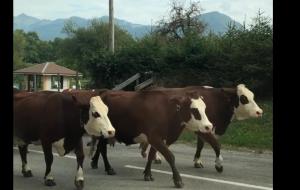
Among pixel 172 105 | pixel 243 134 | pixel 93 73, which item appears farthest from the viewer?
pixel 93 73

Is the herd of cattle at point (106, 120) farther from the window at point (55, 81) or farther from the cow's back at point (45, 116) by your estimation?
the window at point (55, 81)

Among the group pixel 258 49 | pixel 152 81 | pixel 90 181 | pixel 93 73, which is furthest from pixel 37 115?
pixel 93 73

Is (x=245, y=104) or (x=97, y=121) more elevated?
(x=245, y=104)

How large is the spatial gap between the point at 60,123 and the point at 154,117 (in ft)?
5.00

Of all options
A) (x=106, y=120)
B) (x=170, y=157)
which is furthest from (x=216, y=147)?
(x=106, y=120)

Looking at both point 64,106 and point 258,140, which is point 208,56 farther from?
point 64,106

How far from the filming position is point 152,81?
22.5m

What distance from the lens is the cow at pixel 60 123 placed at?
759cm

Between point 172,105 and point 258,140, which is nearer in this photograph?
point 172,105

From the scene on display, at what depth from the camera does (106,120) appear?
297 inches

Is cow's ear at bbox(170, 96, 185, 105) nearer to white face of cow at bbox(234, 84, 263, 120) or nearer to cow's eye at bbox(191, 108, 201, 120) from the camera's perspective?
cow's eye at bbox(191, 108, 201, 120)

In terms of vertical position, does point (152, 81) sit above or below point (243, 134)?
above

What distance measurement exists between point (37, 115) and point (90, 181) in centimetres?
140

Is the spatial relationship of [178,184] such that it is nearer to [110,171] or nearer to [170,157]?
[170,157]
